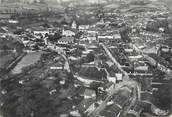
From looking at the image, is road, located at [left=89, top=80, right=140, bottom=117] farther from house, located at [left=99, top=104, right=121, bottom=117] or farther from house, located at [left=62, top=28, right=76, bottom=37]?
house, located at [left=62, top=28, right=76, bottom=37]

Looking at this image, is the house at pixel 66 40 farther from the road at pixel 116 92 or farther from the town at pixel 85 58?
the road at pixel 116 92

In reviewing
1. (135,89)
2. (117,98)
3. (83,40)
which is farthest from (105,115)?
(83,40)

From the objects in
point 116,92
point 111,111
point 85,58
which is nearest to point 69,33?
point 85,58

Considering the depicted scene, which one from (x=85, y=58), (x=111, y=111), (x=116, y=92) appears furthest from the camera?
(x=85, y=58)

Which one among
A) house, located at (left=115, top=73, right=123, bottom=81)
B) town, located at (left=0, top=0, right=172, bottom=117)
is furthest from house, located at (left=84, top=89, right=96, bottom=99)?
house, located at (left=115, top=73, right=123, bottom=81)

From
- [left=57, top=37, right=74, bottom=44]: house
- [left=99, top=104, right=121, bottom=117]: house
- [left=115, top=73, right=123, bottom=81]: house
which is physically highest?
[left=57, top=37, right=74, bottom=44]: house

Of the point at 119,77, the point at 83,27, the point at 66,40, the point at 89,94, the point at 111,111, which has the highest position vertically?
the point at 83,27

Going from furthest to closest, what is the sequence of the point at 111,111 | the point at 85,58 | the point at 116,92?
1. the point at 85,58
2. the point at 116,92
3. the point at 111,111

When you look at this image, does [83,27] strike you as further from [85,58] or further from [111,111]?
[111,111]

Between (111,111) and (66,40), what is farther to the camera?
(66,40)
